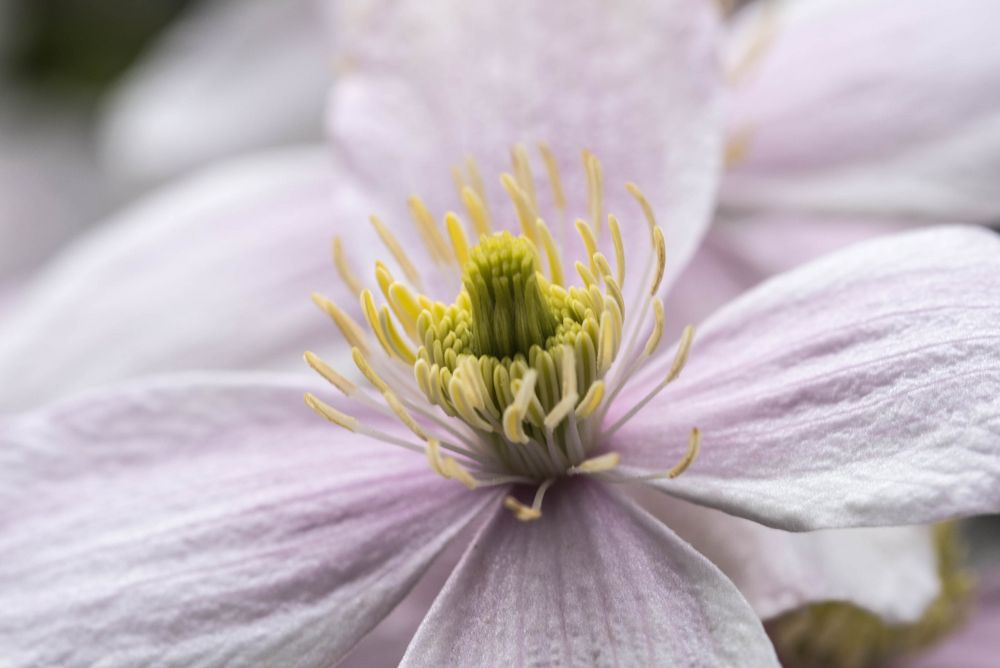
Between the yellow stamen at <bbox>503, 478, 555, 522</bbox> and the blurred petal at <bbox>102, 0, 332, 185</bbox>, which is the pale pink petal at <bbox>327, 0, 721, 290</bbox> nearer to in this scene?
the yellow stamen at <bbox>503, 478, 555, 522</bbox>

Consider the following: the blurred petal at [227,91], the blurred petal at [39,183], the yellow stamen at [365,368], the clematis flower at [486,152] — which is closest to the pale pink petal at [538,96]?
the clematis flower at [486,152]

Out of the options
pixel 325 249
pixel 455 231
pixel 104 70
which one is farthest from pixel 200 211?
pixel 104 70

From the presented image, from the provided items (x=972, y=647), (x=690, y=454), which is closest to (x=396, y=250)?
(x=690, y=454)

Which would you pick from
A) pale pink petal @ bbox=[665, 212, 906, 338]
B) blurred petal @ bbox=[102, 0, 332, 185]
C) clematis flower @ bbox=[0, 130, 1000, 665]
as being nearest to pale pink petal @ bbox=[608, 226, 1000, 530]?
clematis flower @ bbox=[0, 130, 1000, 665]

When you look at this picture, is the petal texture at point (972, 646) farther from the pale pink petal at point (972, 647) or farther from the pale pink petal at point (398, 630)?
the pale pink petal at point (398, 630)

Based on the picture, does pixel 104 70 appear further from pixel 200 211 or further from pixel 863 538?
pixel 863 538

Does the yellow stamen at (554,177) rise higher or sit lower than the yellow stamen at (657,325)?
higher
